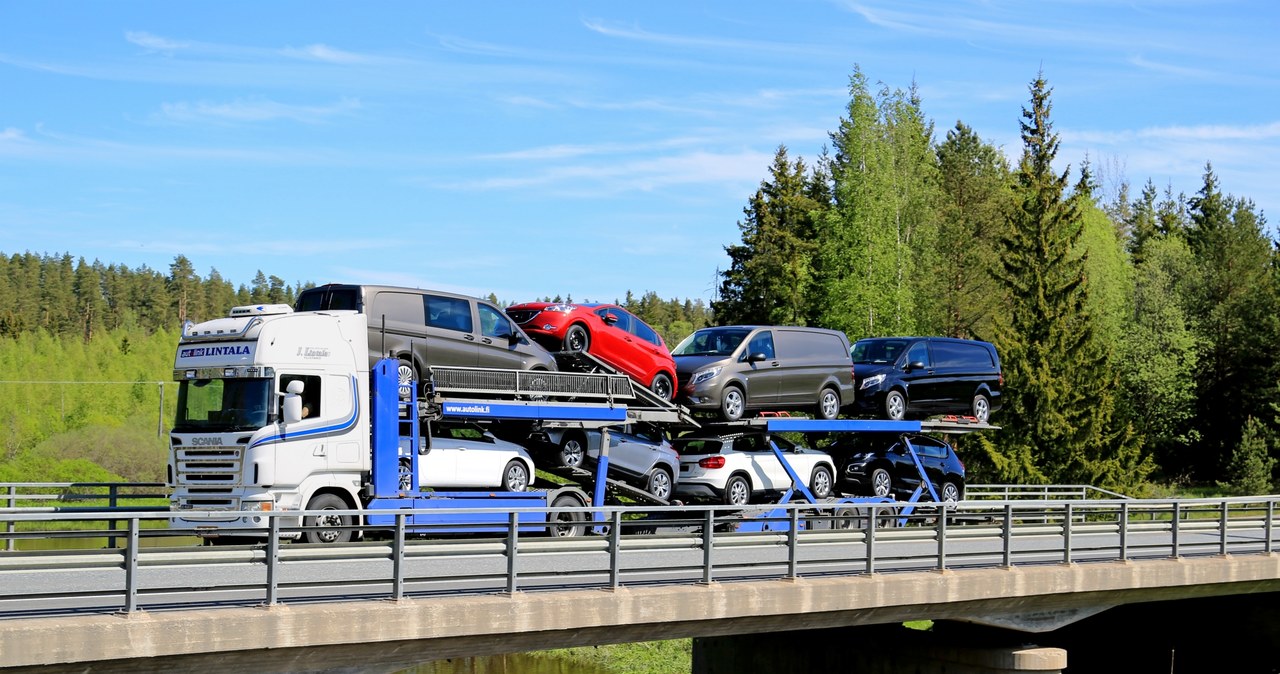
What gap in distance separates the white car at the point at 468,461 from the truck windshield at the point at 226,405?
81.5 inches

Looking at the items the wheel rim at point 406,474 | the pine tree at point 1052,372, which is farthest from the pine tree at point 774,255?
the wheel rim at point 406,474

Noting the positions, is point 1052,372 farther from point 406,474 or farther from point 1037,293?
point 406,474

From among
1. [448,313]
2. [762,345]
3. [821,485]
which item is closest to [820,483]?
[821,485]

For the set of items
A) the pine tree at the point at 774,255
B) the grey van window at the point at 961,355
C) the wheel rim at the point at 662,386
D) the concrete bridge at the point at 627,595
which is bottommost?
the concrete bridge at the point at 627,595

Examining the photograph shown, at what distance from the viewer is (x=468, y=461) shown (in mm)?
18406

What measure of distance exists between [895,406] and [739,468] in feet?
13.4

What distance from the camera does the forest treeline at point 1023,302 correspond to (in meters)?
47.8

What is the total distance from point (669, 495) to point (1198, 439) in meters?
44.9

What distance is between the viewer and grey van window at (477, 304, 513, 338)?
19266mm

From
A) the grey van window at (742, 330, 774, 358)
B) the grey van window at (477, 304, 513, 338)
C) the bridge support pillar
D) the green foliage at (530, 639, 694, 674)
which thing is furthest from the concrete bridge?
the green foliage at (530, 639, 694, 674)

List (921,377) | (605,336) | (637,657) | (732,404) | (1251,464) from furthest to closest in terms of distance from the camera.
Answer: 1. (1251,464)
2. (637,657)
3. (921,377)
4. (732,404)
5. (605,336)

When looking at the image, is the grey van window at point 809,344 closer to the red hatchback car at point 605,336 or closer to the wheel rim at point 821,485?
the wheel rim at point 821,485

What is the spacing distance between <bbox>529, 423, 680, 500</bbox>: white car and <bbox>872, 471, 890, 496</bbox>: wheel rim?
14.8 ft

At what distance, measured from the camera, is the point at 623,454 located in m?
21.2
